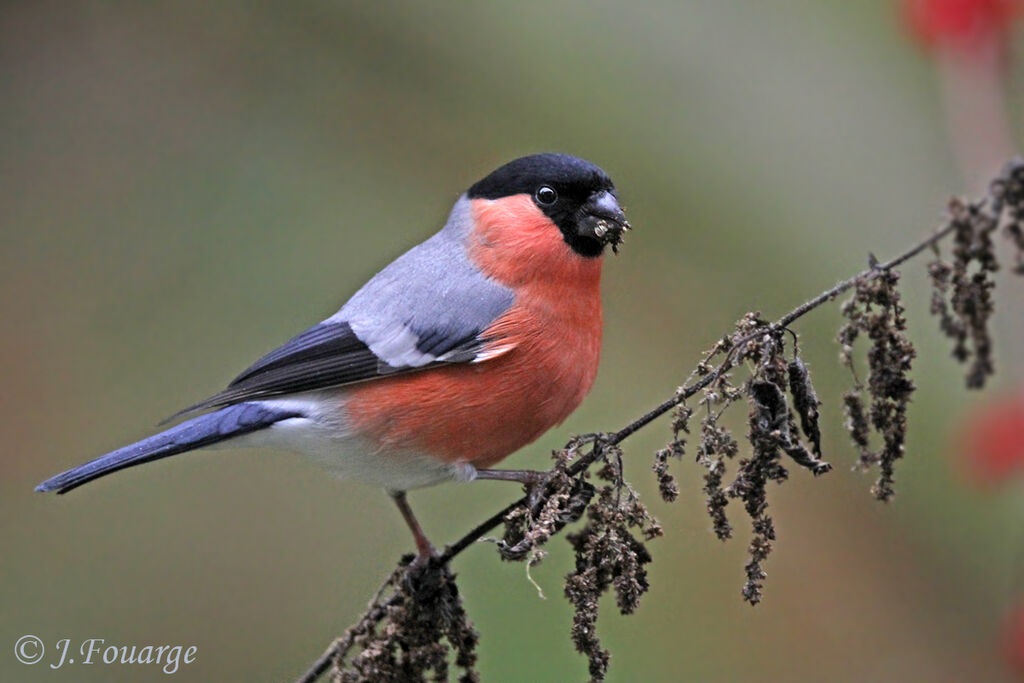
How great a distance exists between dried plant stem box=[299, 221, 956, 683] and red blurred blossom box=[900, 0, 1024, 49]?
1.57m

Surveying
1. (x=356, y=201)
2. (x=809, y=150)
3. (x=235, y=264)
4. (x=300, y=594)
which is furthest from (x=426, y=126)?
(x=300, y=594)

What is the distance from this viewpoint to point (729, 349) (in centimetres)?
220

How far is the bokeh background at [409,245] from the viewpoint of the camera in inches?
179

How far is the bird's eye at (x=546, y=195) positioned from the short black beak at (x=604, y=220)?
4.2 inches

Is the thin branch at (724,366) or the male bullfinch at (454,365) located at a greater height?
the male bullfinch at (454,365)

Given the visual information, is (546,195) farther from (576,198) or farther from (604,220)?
(604,220)

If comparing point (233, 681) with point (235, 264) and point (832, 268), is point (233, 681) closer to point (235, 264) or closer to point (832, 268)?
point (235, 264)

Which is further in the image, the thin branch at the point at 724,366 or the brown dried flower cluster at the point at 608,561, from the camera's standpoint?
the brown dried flower cluster at the point at 608,561

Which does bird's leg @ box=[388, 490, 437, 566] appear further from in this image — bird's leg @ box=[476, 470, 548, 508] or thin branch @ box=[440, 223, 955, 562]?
thin branch @ box=[440, 223, 955, 562]

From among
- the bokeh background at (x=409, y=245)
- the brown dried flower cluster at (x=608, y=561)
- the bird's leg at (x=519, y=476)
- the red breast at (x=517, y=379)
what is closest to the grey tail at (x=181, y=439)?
the red breast at (x=517, y=379)

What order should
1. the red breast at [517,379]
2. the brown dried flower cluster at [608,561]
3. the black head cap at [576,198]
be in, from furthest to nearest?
the black head cap at [576,198] < the red breast at [517,379] < the brown dried flower cluster at [608,561]

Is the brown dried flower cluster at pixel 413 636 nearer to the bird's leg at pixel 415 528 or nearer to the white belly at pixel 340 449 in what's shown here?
the bird's leg at pixel 415 528

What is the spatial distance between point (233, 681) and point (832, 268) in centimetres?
317

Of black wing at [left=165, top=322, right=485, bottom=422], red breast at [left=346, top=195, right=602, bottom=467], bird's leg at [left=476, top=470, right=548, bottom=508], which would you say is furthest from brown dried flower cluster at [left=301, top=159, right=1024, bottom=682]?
black wing at [left=165, top=322, right=485, bottom=422]
